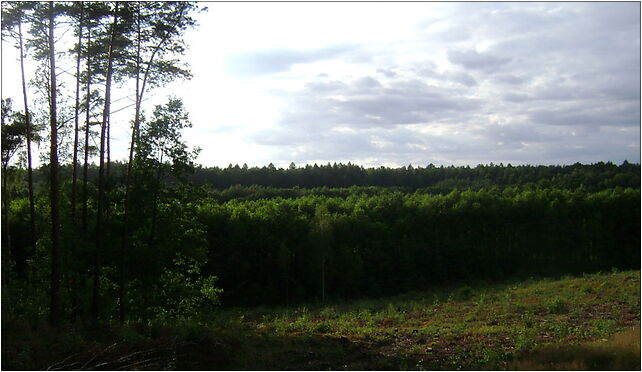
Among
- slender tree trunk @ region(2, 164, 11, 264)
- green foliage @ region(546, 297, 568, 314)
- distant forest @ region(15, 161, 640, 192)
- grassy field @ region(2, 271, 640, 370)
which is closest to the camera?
grassy field @ region(2, 271, 640, 370)

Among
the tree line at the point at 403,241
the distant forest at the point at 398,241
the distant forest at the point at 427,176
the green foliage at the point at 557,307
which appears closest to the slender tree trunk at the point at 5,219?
the distant forest at the point at 398,241

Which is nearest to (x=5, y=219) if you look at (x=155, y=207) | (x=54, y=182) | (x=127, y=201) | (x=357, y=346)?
(x=127, y=201)

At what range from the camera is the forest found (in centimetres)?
1541

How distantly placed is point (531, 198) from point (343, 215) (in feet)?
61.8

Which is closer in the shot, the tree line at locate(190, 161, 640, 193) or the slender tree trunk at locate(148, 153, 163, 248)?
the slender tree trunk at locate(148, 153, 163, 248)

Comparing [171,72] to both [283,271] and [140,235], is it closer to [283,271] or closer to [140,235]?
[140,235]

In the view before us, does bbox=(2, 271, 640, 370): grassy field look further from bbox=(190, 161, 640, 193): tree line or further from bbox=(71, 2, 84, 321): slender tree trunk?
bbox=(190, 161, 640, 193): tree line

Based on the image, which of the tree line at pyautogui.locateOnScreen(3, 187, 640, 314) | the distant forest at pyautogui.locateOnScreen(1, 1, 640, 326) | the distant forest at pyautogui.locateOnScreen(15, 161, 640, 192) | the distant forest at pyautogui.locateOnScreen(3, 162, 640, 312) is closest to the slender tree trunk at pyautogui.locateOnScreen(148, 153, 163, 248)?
the distant forest at pyautogui.locateOnScreen(1, 1, 640, 326)

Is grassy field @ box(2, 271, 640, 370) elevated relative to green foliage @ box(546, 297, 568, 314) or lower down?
elevated

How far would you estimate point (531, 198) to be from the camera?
48.1 m

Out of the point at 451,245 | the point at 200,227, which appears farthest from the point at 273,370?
the point at 451,245

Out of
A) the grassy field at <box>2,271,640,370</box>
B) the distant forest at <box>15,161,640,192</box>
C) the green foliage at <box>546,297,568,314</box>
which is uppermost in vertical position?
the distant forest at <box>15,161,640,192</box>

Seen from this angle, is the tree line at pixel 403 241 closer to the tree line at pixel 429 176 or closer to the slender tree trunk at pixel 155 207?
the slender tree trunk at pixel 155 207

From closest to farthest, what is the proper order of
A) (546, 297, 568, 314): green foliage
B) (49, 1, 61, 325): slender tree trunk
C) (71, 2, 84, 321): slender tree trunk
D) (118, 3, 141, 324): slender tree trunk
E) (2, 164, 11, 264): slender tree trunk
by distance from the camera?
1. (49, 1, 61, 325): slender tree trunk
2. (71, 2, 84, 321): slender tree trunk
3. (118, 3, 141, 324): slender tree trunk
4. (2, 164, 11, 264): slender tree trunk
5. (546, 297, 568, 314): green foliage
